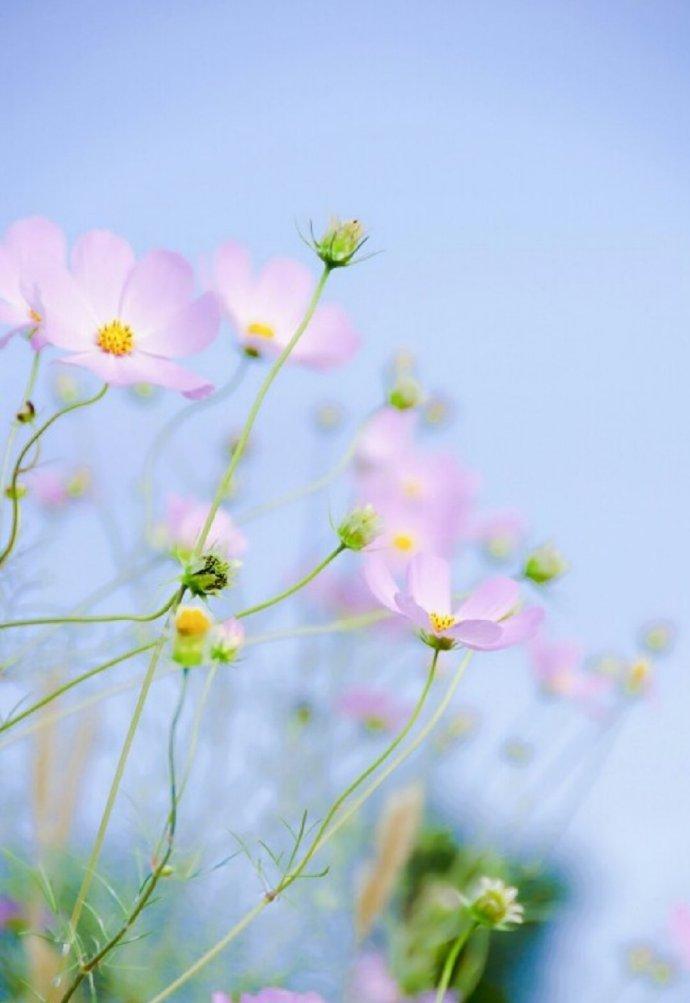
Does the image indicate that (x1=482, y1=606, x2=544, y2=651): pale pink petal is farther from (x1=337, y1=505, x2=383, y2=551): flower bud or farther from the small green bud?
the small green bud

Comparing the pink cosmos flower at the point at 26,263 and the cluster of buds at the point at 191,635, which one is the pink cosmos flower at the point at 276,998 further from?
the pink cosmos flower at the point at 26,263

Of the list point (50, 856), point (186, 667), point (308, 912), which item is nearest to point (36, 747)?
point (50, 856)

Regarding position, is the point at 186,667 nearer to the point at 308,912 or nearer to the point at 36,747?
the point at 36,747

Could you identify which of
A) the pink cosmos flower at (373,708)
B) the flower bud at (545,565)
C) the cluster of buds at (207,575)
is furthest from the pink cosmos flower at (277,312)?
the pink cosmos flower at (373,708)

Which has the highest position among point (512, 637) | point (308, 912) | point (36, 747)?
point (512, 637)

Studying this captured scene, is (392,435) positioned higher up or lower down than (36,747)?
higher up

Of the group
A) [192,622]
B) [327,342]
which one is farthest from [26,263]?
[327,342]
